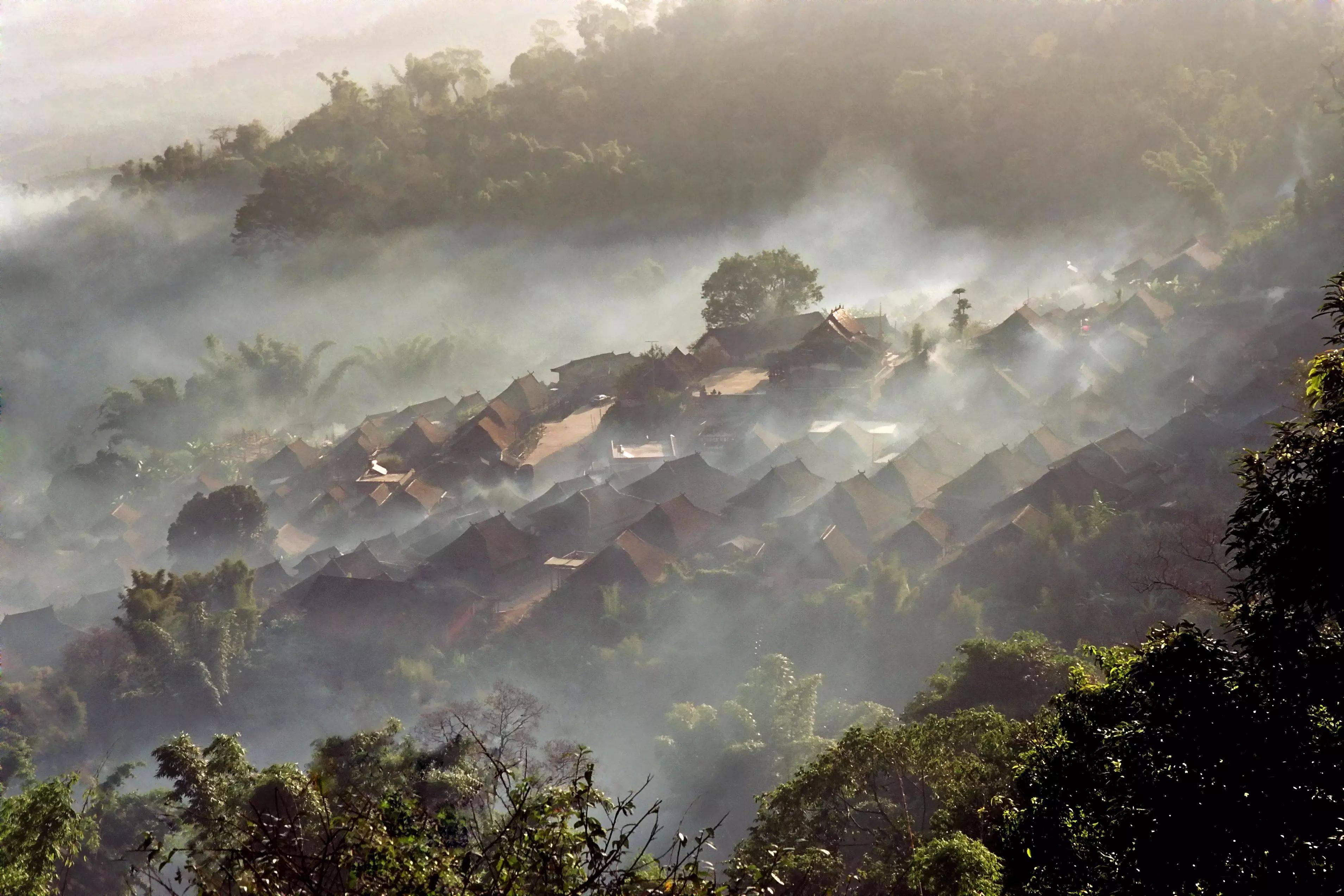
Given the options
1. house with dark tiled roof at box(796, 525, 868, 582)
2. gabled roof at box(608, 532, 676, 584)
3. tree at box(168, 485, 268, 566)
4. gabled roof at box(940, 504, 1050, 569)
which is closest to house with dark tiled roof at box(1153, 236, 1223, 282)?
gabled roof at box(940, 504, 1050, 569)

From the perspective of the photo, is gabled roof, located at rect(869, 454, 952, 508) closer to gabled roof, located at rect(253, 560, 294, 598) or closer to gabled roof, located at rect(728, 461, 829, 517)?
gabled roof, located at rect(728, 461, 829, 517)

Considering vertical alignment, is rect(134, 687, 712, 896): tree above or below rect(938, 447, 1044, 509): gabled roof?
below

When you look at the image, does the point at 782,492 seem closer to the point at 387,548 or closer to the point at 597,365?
the point at 387,548

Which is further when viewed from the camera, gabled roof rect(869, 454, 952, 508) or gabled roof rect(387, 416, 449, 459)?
gabled roof rect(387, 416, 449, 459)

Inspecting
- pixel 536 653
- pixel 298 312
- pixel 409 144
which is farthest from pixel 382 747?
pixel 409 144

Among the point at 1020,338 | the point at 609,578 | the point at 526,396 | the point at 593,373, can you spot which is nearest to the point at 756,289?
the point at 593,373

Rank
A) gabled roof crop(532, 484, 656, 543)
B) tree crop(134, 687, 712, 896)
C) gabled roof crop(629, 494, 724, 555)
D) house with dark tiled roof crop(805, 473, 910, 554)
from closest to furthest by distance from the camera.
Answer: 1. tree crop(134, 687, 712, 896)
2. house with dark tiled roof crop(805, 473, 910, 554)
3. gabled roof crop(629, 494, 724, 555)
4. gabled roof crop(532, 484, 656, 543)

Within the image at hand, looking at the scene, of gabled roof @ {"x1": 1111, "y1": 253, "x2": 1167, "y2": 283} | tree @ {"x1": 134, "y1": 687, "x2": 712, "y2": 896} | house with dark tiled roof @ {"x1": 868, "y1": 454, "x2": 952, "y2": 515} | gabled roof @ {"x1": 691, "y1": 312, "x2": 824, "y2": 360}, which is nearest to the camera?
tree @ {"x1": 134, "y1": 687, "x2": 712, "y2": 896}

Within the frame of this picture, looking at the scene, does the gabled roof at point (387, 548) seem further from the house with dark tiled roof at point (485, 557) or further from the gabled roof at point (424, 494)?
the gabled roof at point (424, 494)

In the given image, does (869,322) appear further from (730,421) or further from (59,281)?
(59,281)
